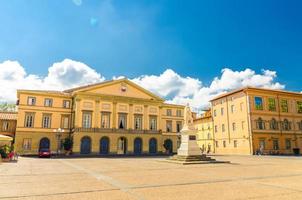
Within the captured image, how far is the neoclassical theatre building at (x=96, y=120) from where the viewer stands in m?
39.0

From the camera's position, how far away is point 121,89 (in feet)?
145

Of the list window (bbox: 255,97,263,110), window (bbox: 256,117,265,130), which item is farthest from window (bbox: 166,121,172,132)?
window (bbox: 255,97,263,110)

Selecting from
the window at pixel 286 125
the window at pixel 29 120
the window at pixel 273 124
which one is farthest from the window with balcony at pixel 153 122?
the window at pixel 286 125

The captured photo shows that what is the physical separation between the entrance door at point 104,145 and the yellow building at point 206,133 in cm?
2173

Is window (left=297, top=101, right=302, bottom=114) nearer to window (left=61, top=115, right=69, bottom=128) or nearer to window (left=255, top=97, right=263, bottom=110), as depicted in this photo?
window (left=255, top=97, right=263, bottom=110)

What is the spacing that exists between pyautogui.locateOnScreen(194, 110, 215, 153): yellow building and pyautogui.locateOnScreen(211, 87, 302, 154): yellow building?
4768 millimetres

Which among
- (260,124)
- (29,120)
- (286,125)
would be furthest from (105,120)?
(286,125)

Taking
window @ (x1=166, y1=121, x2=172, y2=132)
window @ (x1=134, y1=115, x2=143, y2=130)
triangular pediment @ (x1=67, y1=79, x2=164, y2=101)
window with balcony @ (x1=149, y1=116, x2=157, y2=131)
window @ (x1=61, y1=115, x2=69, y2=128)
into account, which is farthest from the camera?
window @ (x1=166, y1=121, x2=172, y2=132)

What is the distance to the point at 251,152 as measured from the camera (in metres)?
39.0

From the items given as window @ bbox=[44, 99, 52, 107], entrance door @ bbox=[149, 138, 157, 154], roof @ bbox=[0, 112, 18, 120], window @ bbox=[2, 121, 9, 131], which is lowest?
entrance door @ bbox=[149, 138, 157, 154]

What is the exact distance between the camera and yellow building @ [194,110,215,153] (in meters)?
51.2

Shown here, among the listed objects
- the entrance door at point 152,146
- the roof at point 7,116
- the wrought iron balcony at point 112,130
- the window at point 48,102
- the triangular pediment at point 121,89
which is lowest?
the entrance door at point 152,146

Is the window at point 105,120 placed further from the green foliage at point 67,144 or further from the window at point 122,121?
the green foliage at point 67,144

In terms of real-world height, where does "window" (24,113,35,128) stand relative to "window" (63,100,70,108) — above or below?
below
